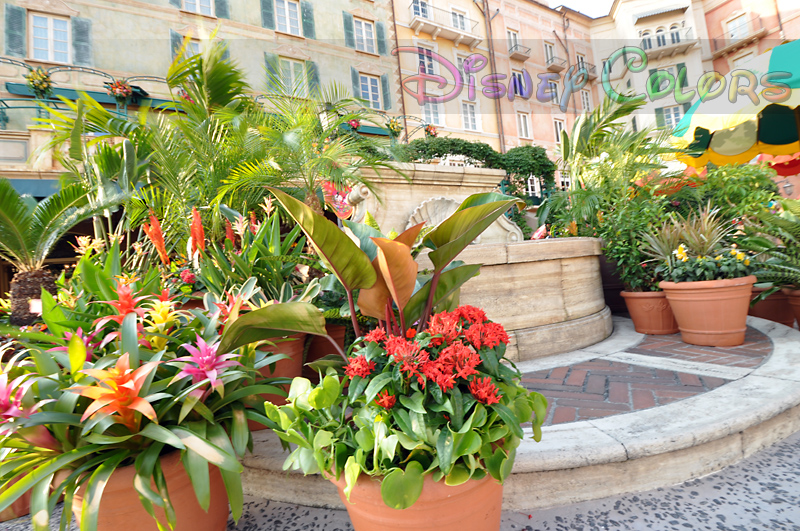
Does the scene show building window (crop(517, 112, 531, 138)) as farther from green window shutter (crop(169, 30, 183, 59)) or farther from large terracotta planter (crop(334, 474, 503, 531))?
large terracotta planter (crop(334, 474, 503, 531))

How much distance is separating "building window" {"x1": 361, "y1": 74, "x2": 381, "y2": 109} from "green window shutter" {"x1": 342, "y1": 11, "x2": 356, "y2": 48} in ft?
4.12

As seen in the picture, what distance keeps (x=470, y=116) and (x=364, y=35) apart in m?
5.96

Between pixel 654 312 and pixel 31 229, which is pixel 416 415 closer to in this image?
pixel 654 312

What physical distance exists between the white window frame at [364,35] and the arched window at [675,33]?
735 inches

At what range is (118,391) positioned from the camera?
1.09m

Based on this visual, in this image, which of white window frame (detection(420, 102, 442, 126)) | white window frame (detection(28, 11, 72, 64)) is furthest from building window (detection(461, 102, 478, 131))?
white window frame (detection(28, 11, 72, 64))

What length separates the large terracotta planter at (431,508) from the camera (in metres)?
1.11

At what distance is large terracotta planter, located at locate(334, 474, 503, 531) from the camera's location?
1110 mm

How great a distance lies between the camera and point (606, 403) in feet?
6.95

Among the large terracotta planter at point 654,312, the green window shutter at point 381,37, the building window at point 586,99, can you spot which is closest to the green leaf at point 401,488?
the large terracotta planter at point 654,312

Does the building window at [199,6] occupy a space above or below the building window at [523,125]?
above

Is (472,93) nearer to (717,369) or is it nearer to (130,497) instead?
(717,369)

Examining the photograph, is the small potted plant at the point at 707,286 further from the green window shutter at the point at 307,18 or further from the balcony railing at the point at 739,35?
the balcony railing at the point at 739,35

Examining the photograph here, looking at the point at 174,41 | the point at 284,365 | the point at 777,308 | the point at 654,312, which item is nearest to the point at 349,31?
the point at 174,41
